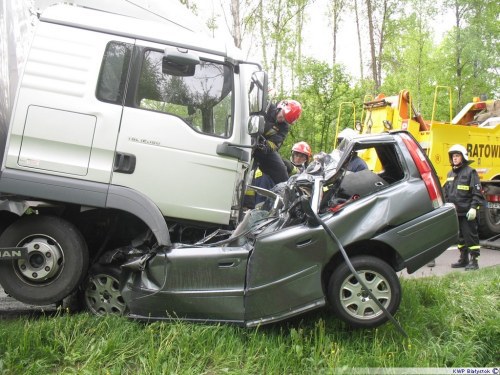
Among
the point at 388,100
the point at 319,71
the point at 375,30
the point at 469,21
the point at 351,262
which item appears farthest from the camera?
the point at 375,30

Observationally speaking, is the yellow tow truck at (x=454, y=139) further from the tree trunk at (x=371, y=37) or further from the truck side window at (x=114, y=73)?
the tree trunk at (x=371, y=37)

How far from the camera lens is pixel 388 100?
31.6ft

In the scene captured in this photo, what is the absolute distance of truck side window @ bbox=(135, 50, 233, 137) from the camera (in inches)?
152

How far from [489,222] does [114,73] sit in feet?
26.7

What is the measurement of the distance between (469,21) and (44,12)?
18570mm

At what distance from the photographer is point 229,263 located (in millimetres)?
3477

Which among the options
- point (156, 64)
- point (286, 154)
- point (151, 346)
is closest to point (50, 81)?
point (156, 64)

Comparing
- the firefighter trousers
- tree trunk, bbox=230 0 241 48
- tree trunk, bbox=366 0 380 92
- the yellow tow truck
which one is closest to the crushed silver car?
the firefighter trousers

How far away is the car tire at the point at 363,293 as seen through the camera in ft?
11.1

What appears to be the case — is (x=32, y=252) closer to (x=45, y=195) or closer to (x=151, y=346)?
(x=45, y=195)

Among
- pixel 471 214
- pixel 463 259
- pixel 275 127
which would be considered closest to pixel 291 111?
pixel 275 127

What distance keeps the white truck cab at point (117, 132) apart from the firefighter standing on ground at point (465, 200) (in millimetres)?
4346

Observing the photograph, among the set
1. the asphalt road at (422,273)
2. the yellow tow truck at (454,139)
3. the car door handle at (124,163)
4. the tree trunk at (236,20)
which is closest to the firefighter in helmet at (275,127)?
the car door handle at (124,163)

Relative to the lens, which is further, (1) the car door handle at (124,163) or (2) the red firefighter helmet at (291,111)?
(2) the red firefighter helmet at (291,111)
